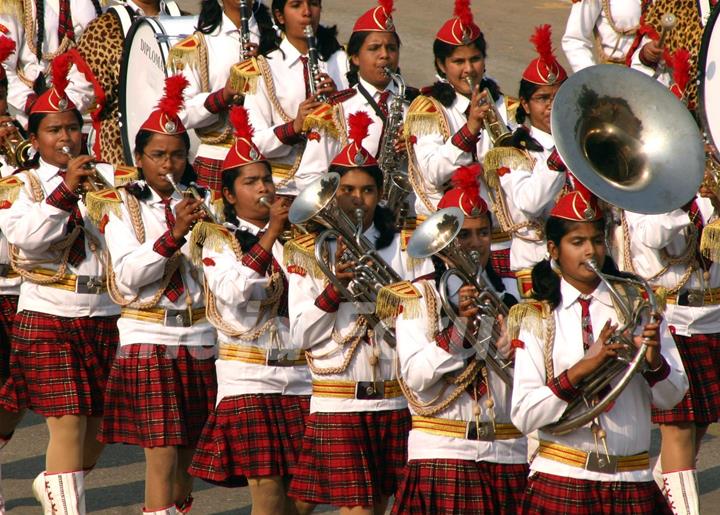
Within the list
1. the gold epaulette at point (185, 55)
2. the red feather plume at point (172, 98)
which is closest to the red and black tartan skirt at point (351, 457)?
the red feather plume at point (172, 98)

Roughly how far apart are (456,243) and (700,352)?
2149 millimetres

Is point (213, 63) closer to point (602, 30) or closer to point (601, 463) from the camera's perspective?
point (602, 30)

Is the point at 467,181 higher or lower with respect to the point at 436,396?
higher

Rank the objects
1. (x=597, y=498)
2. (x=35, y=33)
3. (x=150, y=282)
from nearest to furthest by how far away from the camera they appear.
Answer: (x=597, y=498)
(x=150, y=282)
(x=35, y=33)

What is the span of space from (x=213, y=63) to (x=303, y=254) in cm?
257

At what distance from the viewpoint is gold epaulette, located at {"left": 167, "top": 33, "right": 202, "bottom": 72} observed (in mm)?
9625

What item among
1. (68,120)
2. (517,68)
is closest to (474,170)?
(68,120)

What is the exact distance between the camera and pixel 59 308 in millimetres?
8375

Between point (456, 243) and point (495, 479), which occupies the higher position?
point (456, 243)

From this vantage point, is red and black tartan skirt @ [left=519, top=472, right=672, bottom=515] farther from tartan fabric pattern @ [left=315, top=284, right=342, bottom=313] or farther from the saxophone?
the saxophone

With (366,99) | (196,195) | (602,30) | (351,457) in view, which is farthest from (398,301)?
(602,30)

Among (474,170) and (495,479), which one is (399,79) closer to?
(474,170)

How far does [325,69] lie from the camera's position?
9.47m

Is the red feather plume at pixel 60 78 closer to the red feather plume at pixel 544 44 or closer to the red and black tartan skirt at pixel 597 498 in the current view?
the red feather plume at pixel 544 44
